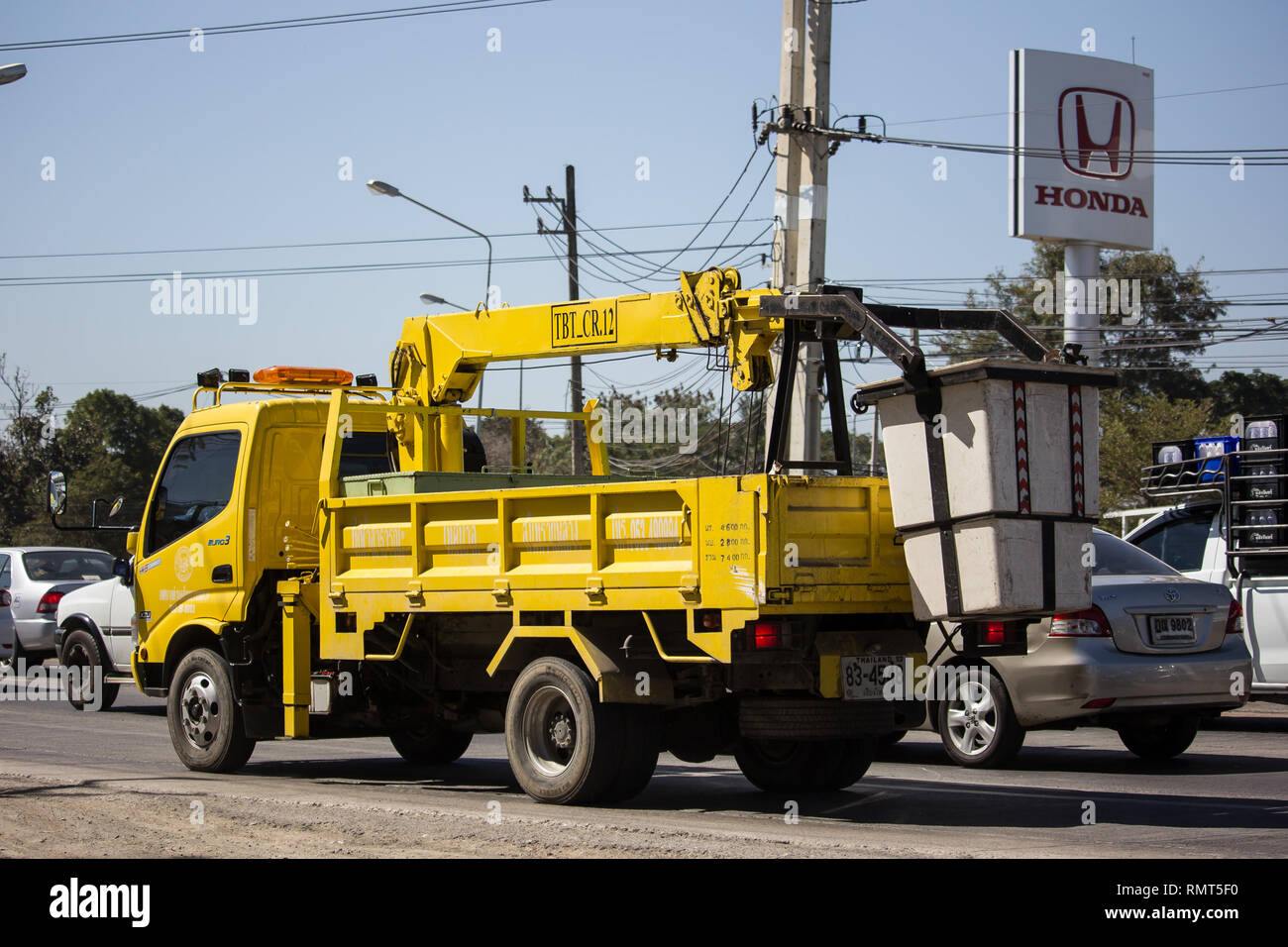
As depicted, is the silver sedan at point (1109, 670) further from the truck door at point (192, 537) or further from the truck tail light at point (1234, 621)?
the truck door at point (192, 537)

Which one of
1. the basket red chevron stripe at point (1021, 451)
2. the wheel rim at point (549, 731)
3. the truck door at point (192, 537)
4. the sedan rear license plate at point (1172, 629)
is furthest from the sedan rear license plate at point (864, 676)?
the truck door at point (192, 537)

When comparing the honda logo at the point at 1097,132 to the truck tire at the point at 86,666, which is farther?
the honda logo at the point at 1097,132

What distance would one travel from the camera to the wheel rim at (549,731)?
30.1 ft

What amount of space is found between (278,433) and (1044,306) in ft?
129

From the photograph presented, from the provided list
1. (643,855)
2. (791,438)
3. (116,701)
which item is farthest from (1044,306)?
(643,855)

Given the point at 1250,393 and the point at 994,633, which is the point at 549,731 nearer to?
the point at 994,633

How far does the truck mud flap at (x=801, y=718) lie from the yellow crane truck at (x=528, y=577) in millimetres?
15

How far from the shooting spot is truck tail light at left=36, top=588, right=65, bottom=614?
19.4m

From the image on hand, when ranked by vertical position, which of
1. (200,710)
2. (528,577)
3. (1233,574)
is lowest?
(200,710)

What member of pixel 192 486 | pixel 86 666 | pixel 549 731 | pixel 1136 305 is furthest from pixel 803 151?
pixel 1136 305

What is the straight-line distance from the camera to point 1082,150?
88.0 feet

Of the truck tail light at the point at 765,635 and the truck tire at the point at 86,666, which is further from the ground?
the truck tail light at the point at 765,635

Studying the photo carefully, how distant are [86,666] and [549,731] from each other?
31.5ft
